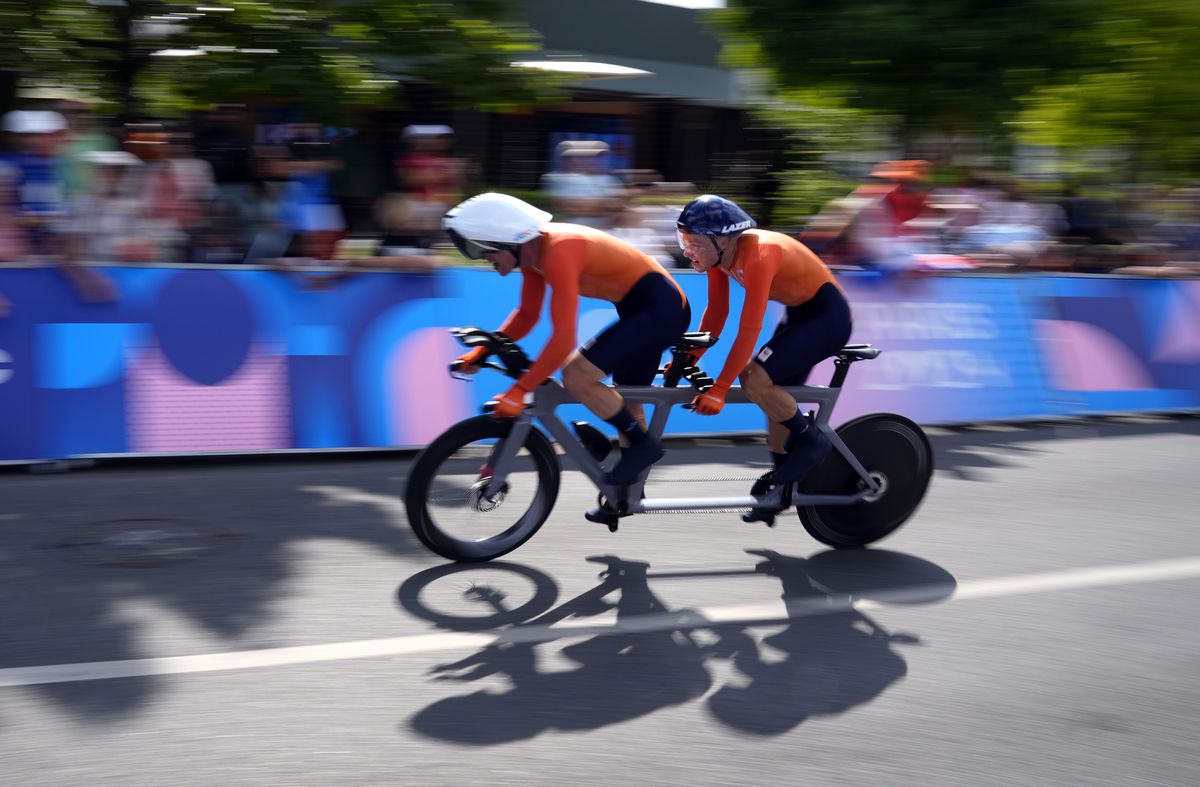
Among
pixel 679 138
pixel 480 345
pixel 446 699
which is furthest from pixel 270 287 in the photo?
pixel 679 138

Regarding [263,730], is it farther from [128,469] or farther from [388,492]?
[128,469]

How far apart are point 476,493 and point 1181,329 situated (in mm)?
7971

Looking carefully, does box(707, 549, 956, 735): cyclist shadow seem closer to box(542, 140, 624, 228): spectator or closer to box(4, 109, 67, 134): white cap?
box(542, 140, 624, 228): spectator

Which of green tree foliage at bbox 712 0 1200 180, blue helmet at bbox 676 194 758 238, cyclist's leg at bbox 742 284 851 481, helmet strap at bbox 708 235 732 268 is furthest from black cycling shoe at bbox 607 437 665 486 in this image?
green tree foliage at bbox 712 0 1200 180

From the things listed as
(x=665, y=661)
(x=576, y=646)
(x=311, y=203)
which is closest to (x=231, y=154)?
(x=311, y=203)

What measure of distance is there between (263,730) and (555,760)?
35.7 inches

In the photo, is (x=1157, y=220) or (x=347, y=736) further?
(x=1157, y=220)

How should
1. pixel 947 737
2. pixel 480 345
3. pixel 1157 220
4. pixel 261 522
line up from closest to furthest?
pixel 947 737 < pixel 480 345 < pixel 261 522 < pixel 1157 220

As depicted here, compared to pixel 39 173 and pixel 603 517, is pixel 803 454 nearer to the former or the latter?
pixel 603 517

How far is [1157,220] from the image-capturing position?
1307 centimetres

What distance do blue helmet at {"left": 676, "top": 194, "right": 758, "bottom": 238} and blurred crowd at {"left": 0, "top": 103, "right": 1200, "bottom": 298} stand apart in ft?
10.2

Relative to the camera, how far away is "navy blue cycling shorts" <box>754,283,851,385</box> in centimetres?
567

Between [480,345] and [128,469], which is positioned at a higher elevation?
[480,345]

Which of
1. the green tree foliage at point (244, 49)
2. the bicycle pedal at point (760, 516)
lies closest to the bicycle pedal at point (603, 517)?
the bicycle pedal at point (760, 516)
